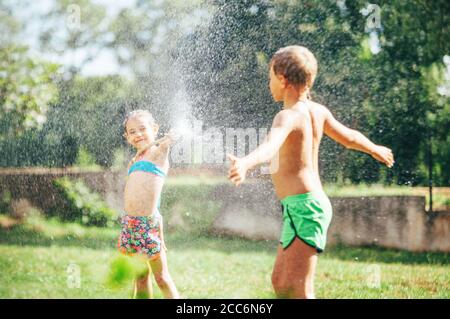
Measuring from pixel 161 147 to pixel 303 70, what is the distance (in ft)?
3.02

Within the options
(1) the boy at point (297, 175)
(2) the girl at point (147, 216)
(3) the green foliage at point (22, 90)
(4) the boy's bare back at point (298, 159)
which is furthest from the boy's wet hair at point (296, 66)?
(3) the green foliage at point (22, 90)

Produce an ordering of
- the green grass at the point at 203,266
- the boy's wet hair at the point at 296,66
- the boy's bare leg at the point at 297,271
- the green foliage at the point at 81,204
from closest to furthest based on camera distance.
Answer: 1. the boy's bare leg at the point at 297,271
2. the boy's wet hair at the point at 296,66
3. the green grass at the point at 203,266
4. the green foliage at the point at 81,204

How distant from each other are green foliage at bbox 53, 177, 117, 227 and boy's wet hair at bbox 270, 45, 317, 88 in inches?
136

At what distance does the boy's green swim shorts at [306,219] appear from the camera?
8.20ft

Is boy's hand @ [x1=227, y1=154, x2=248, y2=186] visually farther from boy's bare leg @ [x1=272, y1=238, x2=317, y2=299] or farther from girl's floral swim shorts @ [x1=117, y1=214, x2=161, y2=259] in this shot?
girl's floral swim shorts @ [x1=117, y1=214, x2=161, y2=259]

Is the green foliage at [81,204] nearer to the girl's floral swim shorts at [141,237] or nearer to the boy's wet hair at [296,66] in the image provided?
the girl's floral swim shorts at [141,237]

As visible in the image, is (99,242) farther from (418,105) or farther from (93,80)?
(418,105)

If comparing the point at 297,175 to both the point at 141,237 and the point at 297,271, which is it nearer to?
the point at 297,271

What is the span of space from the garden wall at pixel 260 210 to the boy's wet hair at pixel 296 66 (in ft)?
9.50

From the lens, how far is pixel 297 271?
2471mm

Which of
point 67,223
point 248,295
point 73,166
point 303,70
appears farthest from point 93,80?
point 303,70

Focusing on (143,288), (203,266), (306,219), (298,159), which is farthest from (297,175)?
(203,266)

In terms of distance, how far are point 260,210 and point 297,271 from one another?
3.06 metres

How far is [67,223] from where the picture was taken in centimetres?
579
